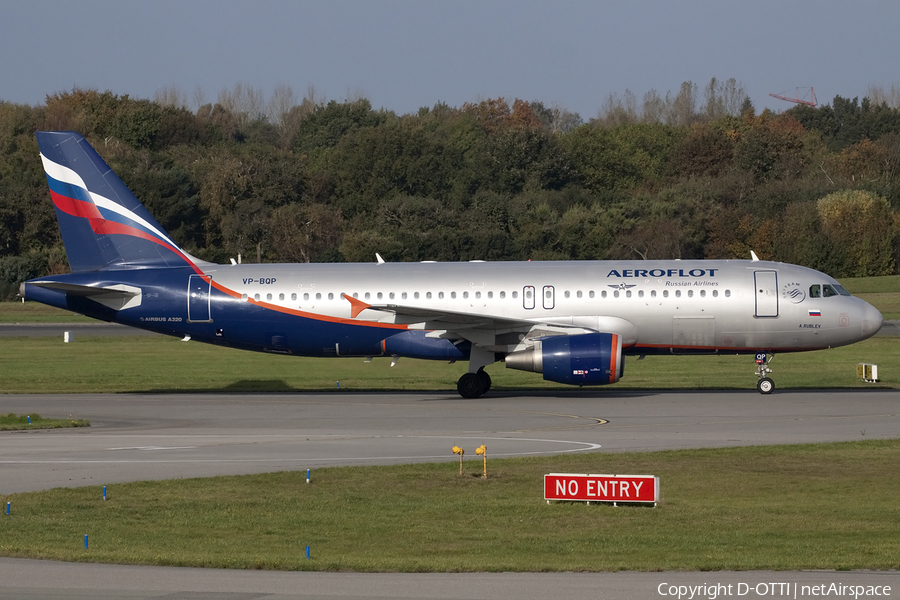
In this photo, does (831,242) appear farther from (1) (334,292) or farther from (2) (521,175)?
(1) (334,292)

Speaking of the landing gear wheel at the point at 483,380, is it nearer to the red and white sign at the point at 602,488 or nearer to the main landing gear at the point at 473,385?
the main landing gear at the point at 473,385

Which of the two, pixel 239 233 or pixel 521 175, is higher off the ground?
pixel 521 175

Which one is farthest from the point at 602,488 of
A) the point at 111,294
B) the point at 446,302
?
the point at 111,294

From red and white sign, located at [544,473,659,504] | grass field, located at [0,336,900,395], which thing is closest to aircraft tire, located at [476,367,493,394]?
grass field, located at [0,336,900,395]

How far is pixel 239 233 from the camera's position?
9994 centimetres

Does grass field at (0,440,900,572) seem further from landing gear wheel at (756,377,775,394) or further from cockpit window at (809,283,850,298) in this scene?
cockpit window at (809,283,850,298)

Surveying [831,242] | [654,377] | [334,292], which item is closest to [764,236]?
[831,242]

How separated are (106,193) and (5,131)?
282 ft

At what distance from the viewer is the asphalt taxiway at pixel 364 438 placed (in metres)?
12.9

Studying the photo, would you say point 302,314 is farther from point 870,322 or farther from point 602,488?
point 602,488

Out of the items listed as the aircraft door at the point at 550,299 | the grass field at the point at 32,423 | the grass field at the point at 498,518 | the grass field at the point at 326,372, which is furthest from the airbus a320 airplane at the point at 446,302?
the grass field at the point at 498,518

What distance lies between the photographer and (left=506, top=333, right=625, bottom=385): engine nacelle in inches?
1303

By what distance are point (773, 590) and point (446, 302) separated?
24453 millimetres

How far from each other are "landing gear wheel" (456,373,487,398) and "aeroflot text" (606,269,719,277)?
5.58m
